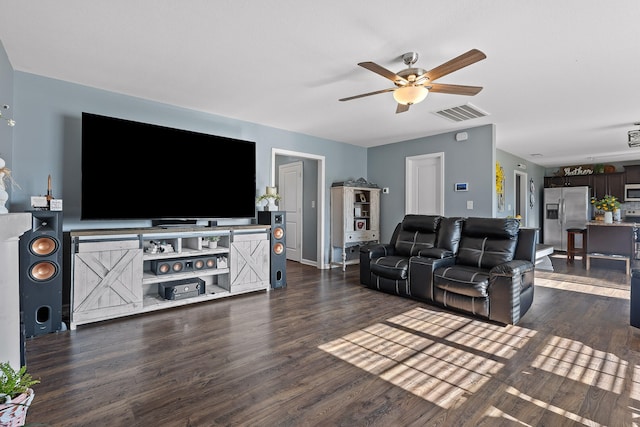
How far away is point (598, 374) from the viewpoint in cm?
224

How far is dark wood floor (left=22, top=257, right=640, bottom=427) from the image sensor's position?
1.81m

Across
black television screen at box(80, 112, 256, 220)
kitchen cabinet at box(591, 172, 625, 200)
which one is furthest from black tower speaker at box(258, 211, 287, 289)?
kitchen cabinet at box(591, 172, 625, 200)

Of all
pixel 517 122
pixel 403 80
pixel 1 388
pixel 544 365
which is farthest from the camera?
pixel 517 122

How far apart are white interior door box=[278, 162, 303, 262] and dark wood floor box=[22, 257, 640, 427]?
311 centimetres

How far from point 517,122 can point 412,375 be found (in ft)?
14.2

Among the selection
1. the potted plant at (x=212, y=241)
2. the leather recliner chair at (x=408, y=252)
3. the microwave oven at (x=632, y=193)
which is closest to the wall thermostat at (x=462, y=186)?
the leather recliner chair at (x=408, y=252)

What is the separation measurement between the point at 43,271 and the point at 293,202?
14.7 ft

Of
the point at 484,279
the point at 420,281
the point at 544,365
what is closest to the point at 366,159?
the point at 420,281

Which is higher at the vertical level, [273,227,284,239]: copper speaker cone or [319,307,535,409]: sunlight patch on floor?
[273,227,284,239]: copper speaker cone

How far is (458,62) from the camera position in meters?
2.39

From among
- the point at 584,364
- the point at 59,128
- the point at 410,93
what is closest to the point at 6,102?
the point at 59,128

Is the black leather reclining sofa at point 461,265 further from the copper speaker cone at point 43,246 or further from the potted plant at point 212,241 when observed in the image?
the copper speaker cone at point 43,246

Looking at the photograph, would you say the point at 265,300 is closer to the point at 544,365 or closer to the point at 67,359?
the point at 67,359

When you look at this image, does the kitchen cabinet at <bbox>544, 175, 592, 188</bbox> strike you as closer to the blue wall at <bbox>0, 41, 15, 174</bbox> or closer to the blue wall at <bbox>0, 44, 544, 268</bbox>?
the blue wall at <bbox>0, 44, 544, 268</bbox>
